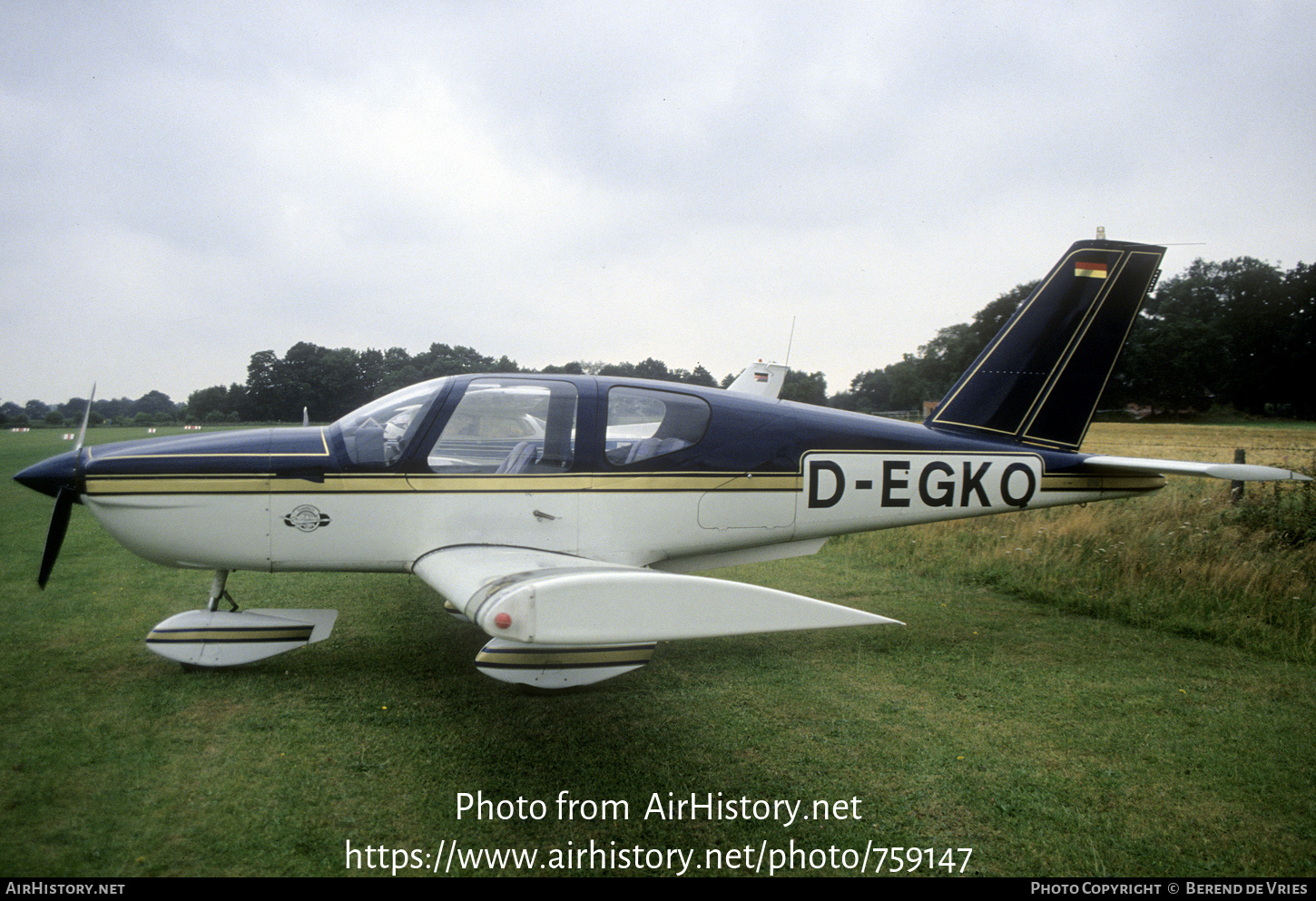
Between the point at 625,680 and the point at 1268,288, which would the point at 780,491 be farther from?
the point at 1268,288

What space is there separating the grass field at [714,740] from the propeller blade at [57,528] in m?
0.67

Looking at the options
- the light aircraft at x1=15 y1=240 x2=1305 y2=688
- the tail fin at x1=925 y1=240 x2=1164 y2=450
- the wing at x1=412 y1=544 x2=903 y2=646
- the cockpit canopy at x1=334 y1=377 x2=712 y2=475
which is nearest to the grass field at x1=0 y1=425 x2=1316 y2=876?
the light aircraft at x1=15 y1=240 x2=1305 y2=688

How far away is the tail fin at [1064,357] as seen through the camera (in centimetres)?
532

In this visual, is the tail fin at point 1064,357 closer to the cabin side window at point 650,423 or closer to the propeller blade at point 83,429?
the cabin side window at point 650,423

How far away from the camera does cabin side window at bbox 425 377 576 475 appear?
13.9 ft

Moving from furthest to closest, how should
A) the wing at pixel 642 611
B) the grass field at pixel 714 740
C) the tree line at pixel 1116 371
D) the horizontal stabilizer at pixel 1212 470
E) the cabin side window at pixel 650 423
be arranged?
the tree line at pixel 1116 371, the horizontal stabilizer at pixel 1212 470, the cabin side window at pixel 650 423, the grass field at pixel 714 740, the wing at pixel 642 611

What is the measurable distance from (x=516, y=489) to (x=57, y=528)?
9.45 feet

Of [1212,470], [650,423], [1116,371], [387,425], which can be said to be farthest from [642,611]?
[1116,371]

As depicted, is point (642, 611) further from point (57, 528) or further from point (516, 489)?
point (57, 528)

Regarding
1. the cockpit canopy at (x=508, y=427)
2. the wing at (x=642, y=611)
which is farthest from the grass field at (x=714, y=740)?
the cockpit canopy at (x=508, y=427)

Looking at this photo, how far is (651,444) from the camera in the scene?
4.47m

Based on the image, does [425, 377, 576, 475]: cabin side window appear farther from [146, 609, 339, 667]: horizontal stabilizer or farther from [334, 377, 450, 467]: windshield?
[146, 609, 339, 667]: horizontal stabilizer

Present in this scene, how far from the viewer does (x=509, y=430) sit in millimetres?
4371

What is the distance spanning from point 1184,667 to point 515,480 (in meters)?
4.83
